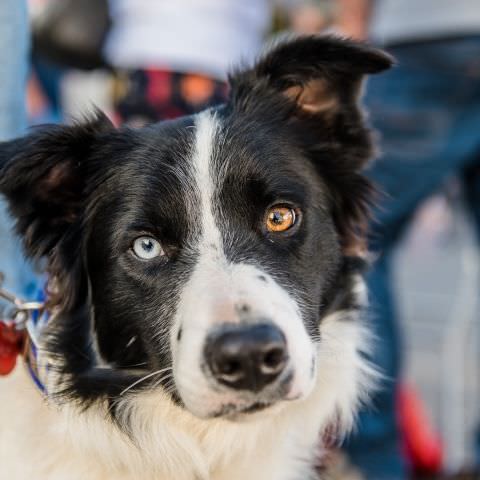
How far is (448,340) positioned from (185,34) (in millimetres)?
2691

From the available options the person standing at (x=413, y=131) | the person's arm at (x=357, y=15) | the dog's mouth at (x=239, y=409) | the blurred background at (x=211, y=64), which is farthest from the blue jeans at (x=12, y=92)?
the person's arm at (x=357, y=15)

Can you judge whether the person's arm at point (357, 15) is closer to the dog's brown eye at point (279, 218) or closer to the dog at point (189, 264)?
the dog at point (189, 264)

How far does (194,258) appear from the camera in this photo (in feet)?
8.15

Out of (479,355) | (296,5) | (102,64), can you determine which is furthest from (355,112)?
(296,5)

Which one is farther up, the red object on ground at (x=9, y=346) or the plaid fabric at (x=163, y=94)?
the plaid fabric at (x=163, y=94)

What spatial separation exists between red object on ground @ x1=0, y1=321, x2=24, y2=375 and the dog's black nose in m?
0.77

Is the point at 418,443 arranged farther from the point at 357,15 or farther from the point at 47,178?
the point at 47,178

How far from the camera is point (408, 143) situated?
382 cm

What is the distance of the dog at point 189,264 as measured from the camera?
2.50 m

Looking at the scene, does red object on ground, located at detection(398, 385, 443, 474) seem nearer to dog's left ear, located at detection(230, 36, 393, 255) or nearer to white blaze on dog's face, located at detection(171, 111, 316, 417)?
dog's left ear, located at detection(230, 36, 393, 255)

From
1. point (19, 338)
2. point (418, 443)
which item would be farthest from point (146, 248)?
point (418, 443)

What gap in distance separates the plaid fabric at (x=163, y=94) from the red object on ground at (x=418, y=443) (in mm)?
1692

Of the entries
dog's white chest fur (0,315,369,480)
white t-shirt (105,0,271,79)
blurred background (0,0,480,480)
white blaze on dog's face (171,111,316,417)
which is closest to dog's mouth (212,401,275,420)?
white blaze on dog's face (171,111,316,417)

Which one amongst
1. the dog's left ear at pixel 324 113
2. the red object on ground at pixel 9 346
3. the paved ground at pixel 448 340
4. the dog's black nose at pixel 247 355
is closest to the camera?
the dog's black nose at pixel 247 355
